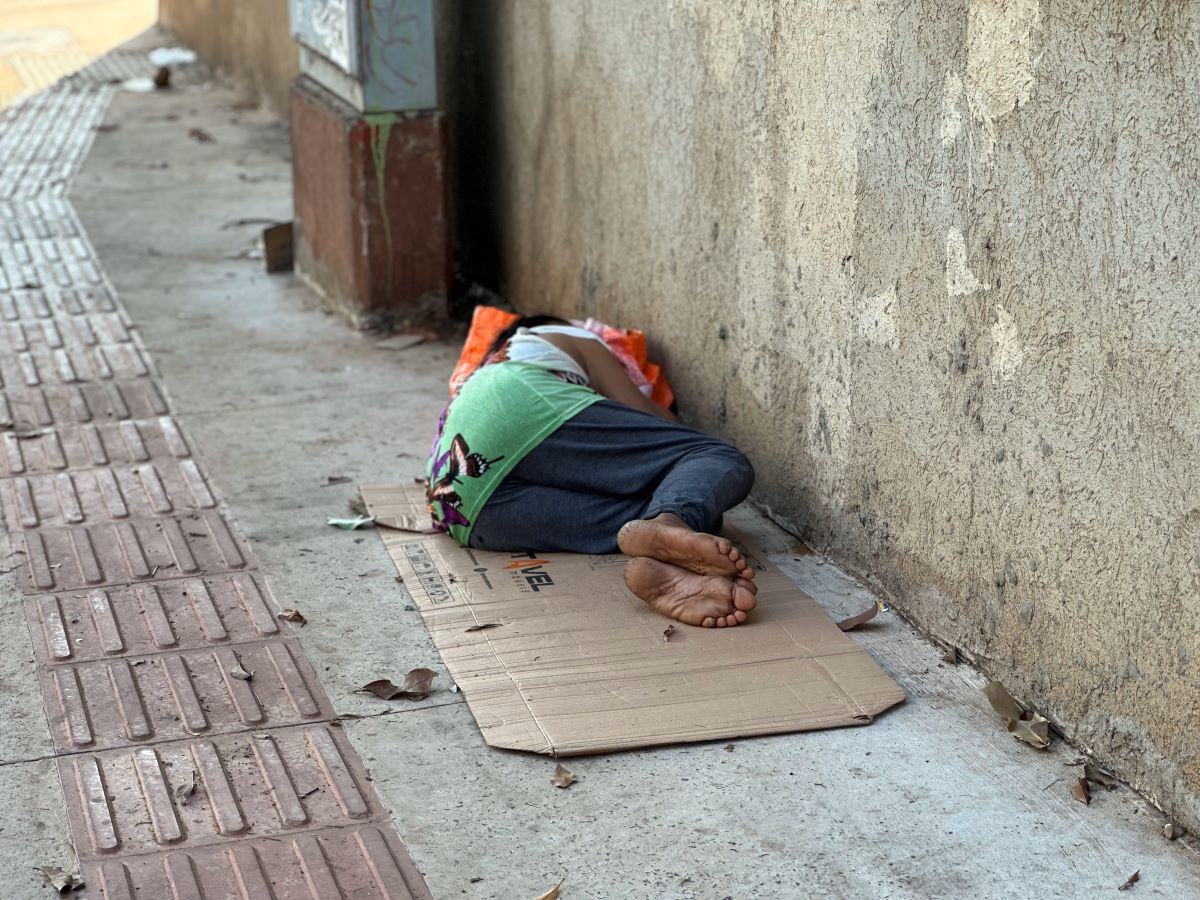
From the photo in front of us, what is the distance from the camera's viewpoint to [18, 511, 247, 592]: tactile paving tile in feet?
12.2

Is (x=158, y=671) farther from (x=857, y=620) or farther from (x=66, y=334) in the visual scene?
(x=66, y=334)

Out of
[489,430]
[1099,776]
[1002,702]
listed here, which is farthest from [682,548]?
[1099,776]

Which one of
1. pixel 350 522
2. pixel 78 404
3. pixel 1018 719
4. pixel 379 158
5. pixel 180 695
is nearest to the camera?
pixel 1018 719

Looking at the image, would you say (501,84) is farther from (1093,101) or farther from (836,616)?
(1093,101)

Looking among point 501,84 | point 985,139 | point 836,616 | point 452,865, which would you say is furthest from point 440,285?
point 452,865

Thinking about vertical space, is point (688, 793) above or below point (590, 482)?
below

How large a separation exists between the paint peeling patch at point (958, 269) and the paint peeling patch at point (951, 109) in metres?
0.20

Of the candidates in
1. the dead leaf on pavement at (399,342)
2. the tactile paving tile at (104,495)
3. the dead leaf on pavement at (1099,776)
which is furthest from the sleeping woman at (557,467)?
the dead leaf on pavement at (399,342)

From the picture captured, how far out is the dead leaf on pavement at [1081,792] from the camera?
2.80 meters

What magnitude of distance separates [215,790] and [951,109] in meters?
2.02

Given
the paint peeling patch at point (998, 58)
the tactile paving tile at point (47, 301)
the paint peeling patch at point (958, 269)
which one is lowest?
the tactile paving tile at point (47, 301)

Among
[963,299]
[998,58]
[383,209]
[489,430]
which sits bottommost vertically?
[489,430]

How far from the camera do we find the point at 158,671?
3.26 meters

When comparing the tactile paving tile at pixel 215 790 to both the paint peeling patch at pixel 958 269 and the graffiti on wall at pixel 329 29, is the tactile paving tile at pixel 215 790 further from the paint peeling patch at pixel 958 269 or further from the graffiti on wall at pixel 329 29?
the graffiti on wall at pixel 329 29
